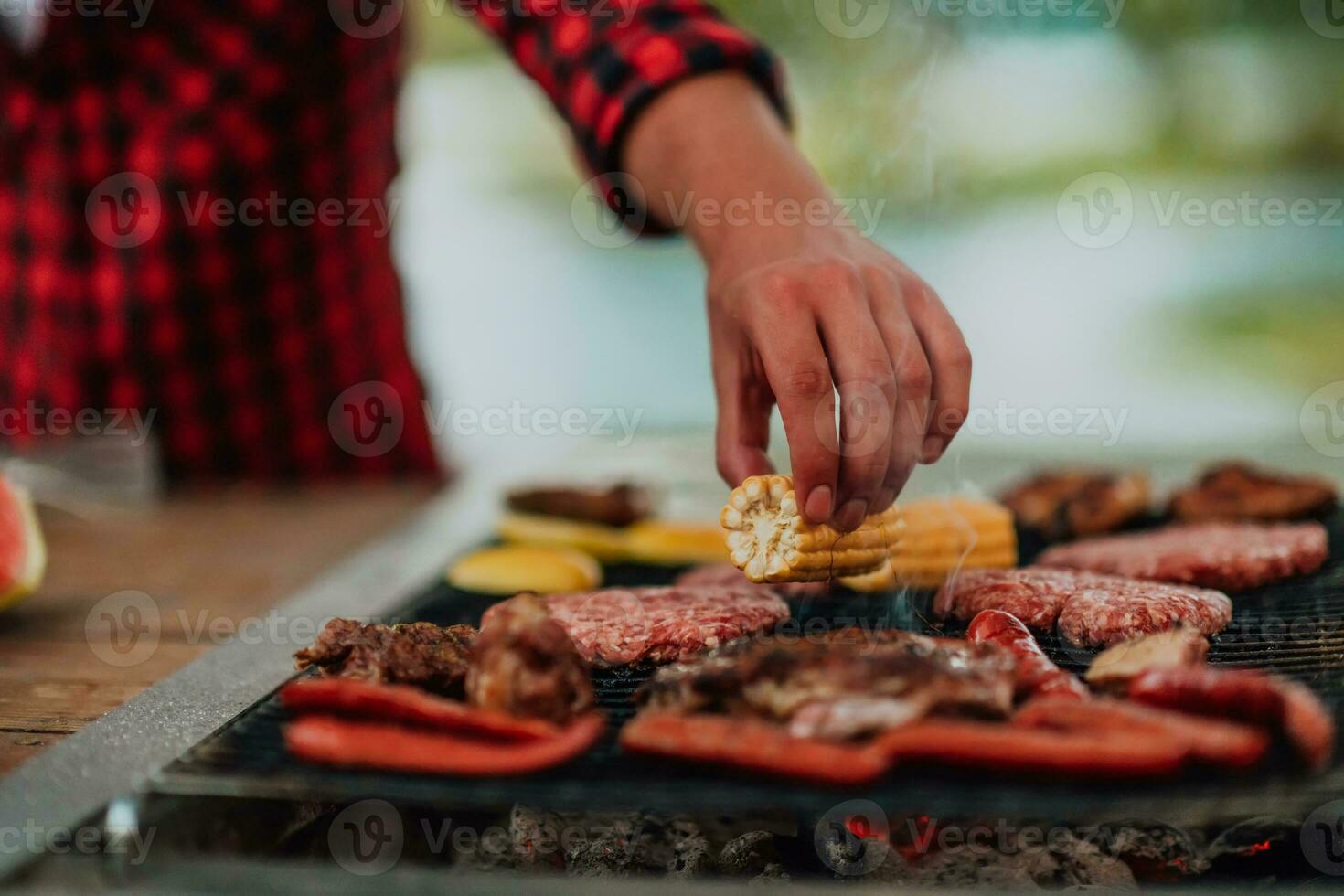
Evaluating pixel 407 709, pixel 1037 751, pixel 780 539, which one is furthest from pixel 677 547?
pixel 1037 751

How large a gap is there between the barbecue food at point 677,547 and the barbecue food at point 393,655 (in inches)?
46.9

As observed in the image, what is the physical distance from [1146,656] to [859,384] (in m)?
0.67

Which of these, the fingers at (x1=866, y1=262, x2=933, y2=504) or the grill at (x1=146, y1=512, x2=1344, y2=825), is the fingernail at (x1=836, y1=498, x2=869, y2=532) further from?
the grill at (x1=146, y1=512, x2=1344, y2=825)

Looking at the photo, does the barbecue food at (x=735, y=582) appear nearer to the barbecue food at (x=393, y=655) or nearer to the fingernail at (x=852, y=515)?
the fingernail at (x=852, y=515)

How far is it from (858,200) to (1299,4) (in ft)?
28.3

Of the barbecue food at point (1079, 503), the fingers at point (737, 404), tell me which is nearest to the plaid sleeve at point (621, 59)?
the fingers at point (737, 404)

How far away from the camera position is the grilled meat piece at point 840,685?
1516 mm

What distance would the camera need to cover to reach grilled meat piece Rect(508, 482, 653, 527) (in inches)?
128

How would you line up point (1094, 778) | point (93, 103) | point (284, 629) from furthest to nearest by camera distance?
point (93, 103) → point (284, 629) → point (1094, 778)

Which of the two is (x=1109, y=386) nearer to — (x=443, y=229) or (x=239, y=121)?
(x=443, y=229)

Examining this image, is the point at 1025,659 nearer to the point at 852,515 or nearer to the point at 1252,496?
the point at 852,515

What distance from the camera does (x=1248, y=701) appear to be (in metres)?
1.50

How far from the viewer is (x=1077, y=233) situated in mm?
11781

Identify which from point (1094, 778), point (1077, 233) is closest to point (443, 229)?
point (1077, 233)
